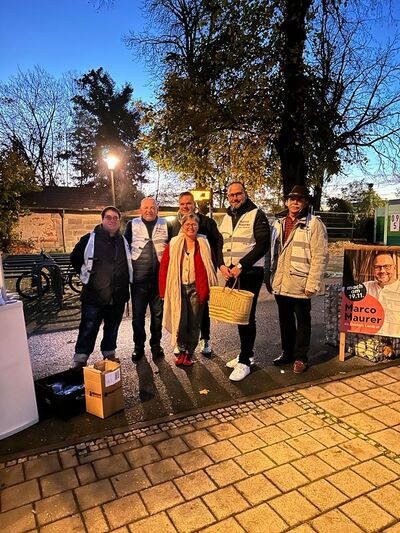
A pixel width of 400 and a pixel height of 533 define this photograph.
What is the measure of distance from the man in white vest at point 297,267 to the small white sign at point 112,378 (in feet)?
5.86

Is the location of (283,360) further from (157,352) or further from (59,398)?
(59,398)

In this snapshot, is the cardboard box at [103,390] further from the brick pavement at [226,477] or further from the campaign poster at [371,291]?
the campaign poster at [371,291]

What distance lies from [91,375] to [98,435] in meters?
0.45

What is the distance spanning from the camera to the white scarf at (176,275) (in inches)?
152

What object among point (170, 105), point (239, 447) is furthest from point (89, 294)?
point (170, 105)

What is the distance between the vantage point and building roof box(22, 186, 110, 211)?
23.6 m

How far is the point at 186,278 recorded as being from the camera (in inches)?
154

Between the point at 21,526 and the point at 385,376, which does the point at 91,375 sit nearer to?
the point at 21,526

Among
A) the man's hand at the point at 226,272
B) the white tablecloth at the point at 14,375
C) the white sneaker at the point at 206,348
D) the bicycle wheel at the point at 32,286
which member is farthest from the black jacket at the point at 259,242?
the bicycle wheel at the point at 32,286

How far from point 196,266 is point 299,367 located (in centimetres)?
147

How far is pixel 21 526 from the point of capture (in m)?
1.99

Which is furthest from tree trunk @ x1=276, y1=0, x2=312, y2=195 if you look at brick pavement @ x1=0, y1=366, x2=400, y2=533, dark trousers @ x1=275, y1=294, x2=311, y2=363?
brick pavement @ x1=0, y1=366, x2=400, y2=533

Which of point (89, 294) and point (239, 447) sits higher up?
point (89, 294)

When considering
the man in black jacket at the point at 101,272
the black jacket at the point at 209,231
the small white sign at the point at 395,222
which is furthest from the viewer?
the small white sign at the point at 395,222
